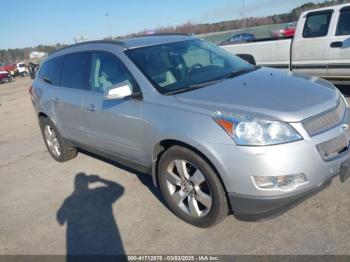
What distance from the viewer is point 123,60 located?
4.13m

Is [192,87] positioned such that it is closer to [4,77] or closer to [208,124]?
[208,124]

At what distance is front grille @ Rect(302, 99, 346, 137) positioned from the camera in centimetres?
301

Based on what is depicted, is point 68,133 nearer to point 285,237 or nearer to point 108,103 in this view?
point 108,103

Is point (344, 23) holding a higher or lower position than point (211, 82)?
higher

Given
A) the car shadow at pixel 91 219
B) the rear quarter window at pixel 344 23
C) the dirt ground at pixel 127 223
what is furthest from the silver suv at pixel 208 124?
the rear quarter window at pixel 344 23

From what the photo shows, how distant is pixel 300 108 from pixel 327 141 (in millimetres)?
347

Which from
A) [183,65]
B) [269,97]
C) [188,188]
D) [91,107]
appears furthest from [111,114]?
[269,97]

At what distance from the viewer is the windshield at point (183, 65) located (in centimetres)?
392

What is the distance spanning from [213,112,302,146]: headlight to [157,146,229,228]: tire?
1.35 ft

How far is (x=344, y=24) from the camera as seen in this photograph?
751cm

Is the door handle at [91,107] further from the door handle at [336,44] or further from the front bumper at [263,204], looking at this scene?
the door handle at [336,44]

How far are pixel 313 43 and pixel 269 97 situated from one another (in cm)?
527

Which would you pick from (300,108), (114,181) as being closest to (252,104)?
(300,108)

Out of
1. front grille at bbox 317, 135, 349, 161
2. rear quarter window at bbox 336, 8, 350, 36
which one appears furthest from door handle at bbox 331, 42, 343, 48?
front grille at bbox 317, 135, 349, 161
